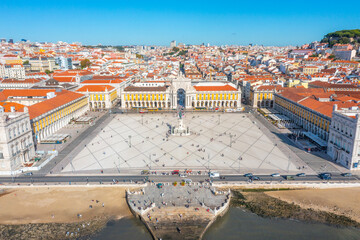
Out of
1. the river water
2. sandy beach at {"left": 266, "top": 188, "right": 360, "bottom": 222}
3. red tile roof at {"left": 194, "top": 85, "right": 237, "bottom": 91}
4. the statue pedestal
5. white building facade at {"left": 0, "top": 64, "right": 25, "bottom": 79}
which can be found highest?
white building facade at {"left": 0, "top": 64, "right": 25, "bottom": 79}

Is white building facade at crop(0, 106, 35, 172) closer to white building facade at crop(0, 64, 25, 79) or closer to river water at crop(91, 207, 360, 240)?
river water at crop(91, 207, 360, 240)

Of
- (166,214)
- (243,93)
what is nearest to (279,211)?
(166,214)

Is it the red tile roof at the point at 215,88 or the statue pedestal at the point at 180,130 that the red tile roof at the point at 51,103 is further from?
the red tile roof at the point at 215,88

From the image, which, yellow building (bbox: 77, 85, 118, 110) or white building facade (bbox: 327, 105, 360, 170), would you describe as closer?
white building facade (bbox: 327, 105, 360, 170)

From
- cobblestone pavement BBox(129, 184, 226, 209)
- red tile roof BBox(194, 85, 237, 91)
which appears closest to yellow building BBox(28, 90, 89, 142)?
cobblestone pavement BBox(129, 184, 226, 209)

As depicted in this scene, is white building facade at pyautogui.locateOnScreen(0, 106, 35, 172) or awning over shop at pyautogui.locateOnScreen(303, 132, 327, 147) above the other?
white building facade at pyautogui.locateOnScreen(0, 106, 35, 172)

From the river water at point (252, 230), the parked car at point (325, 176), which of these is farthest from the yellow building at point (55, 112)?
the parked car at point (325, 176)

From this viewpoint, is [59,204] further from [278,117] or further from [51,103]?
[278,117]

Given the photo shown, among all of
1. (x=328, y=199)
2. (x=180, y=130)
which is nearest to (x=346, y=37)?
(x=180, y=130)
